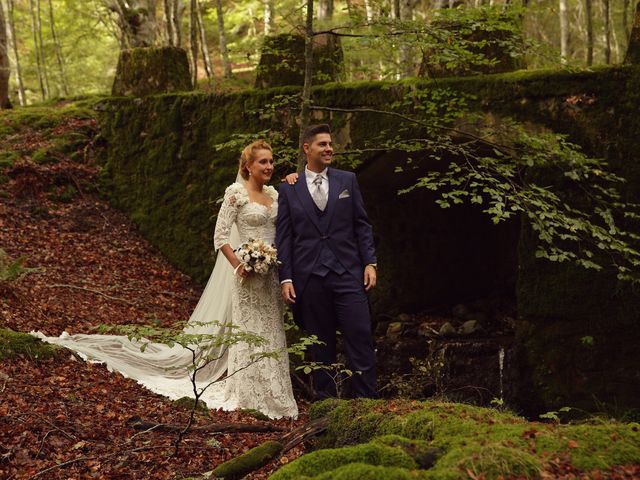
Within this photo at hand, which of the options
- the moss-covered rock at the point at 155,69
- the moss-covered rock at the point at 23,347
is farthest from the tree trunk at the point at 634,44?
the moss-covered rock at the point at 155,69

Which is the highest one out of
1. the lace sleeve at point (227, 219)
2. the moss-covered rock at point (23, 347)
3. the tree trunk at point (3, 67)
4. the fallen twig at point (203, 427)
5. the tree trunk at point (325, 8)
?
the tree trunk at point (325, 8)

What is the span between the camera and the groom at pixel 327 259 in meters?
5.46

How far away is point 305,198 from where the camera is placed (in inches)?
Answer: 219

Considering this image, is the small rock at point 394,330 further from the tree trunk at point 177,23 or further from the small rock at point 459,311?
the tree trunk at point 177,23

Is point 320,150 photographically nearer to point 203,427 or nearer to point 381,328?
point 203,427

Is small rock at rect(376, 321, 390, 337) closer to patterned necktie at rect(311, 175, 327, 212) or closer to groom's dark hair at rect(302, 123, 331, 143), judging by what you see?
patterned necktie at rect(311, 175, 327, 212)

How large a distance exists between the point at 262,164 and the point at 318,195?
60 cm

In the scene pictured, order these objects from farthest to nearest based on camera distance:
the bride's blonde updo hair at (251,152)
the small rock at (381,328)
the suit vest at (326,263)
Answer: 1. the small rock at (381,328)
2. the bride's blonde updo hair at (251,152)
3. the suit vest at (326,263)

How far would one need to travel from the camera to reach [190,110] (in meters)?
10.3

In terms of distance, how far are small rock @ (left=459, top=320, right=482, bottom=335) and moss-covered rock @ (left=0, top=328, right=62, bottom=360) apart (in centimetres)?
544

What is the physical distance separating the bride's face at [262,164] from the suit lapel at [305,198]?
0.37m

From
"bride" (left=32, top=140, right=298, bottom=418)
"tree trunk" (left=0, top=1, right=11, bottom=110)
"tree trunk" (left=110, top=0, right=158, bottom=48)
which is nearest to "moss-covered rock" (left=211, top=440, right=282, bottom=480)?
"bride" (left=32, top=140, right=298, bottom=418)

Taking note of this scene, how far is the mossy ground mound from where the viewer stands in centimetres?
222

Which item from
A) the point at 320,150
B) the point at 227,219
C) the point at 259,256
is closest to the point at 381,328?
the point at 227,219
